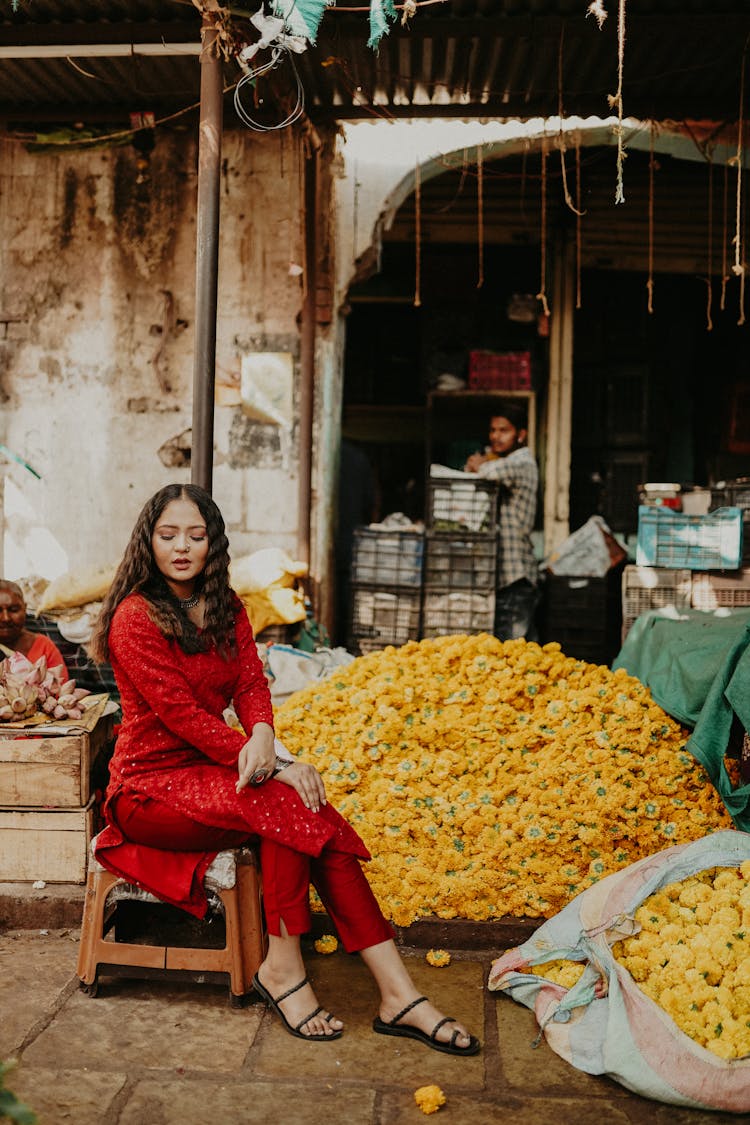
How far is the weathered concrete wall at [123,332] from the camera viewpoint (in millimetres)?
7316

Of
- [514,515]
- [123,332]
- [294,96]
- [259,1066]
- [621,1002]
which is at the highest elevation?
[294,96]

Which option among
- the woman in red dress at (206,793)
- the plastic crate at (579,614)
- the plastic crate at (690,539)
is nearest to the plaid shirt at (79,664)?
the woman in red dress at (206,793)

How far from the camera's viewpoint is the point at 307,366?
719 centimetres

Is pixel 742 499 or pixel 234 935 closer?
pixel 234 935

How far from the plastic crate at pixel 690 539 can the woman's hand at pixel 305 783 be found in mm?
4209

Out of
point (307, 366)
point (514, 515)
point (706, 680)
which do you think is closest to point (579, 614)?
point (514, 515)

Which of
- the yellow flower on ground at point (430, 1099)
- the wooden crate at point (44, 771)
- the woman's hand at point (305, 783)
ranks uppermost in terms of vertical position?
the woman's hand at point (305, 783)

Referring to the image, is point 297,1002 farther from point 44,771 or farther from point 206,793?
point 44,771

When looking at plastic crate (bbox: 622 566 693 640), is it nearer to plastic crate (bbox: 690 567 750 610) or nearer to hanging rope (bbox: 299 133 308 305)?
plastic crate (bbox: 690 567 750 610)

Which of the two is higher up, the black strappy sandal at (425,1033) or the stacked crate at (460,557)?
the stacked crate at (460,557)

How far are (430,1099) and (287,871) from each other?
0.78 meters

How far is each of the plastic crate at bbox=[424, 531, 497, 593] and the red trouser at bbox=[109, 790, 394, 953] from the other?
4.32 m

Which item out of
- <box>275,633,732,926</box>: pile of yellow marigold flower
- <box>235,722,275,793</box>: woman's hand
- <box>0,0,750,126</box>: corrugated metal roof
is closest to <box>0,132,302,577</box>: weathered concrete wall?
<box>0,0,750,126</box>: corrugated metal roof

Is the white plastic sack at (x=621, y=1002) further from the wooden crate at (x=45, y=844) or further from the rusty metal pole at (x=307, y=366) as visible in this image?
the rusty metal pole at (x=307, y=366)
